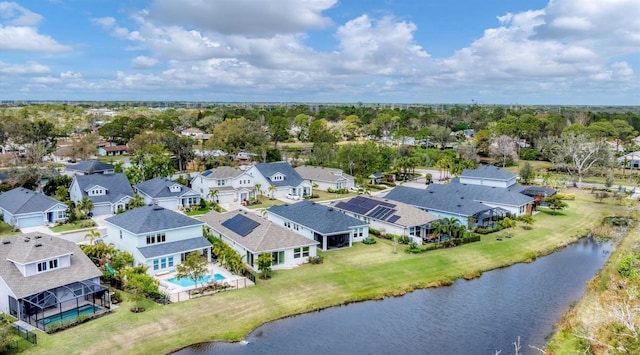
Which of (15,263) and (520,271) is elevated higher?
(15,263)

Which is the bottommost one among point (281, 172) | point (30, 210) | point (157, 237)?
point (30, 210)

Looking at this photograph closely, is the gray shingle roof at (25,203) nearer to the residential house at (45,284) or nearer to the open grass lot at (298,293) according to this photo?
the residential house at (45,284)

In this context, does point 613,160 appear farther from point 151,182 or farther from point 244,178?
point 151,182

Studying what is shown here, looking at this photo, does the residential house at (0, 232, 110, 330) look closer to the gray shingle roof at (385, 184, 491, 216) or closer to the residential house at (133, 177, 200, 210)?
the residential house at (133, 177, 200, 210)

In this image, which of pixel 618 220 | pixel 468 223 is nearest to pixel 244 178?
pixel 468 223

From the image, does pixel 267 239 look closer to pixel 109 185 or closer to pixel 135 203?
pixel 135 203

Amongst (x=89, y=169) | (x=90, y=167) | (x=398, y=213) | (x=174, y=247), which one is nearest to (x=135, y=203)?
(x=174, y=247)
